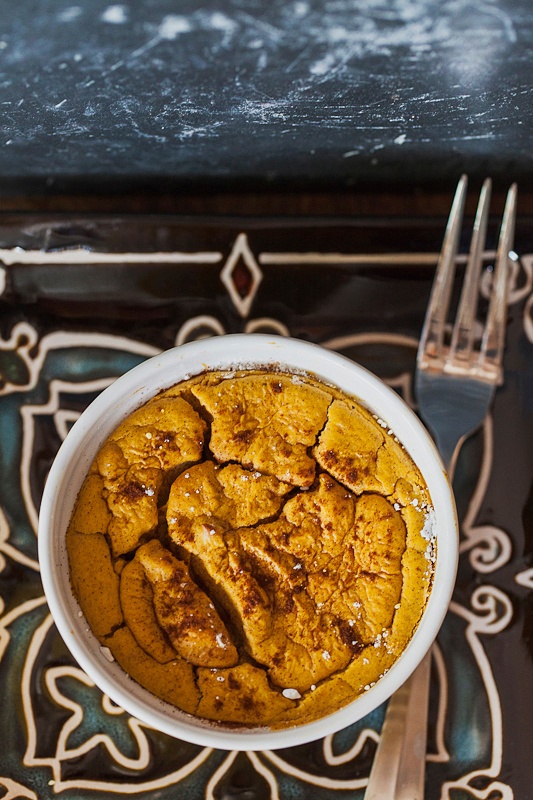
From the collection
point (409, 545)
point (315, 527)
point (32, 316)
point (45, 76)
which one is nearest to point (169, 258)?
point (32, 316)

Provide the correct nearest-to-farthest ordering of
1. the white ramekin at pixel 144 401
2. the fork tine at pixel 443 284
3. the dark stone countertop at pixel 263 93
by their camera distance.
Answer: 1. the dark stone countertop at pixel 263 93
2. the white ramekin at pixel 144 401
3. the fork tine at pixel 443 284

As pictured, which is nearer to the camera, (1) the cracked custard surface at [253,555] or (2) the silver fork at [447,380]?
(1) the cracked custard surface at [253,555]

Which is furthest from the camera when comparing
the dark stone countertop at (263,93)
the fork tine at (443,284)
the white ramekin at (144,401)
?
the fork tine at (443,284)

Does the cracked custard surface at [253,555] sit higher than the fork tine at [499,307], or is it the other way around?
the fork tine at [499,307]

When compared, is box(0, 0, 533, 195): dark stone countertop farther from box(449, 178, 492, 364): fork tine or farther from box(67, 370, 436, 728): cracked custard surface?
box(67, 370, 436, 728): cracked custard surface

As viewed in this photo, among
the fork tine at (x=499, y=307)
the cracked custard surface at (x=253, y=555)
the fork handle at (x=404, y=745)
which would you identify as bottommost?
the fork handle at (x=404, y=745)

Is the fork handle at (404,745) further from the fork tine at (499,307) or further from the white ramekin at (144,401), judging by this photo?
the fork tine at (499,307)

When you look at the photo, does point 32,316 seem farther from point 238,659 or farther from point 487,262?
point 487,262

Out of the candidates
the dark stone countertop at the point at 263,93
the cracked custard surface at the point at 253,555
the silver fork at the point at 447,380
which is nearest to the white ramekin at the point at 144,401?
the cracked custard surface at the point at 253,555
